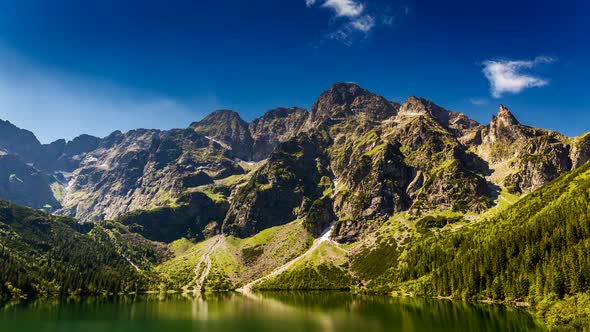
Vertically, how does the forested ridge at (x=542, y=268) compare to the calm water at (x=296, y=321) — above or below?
above

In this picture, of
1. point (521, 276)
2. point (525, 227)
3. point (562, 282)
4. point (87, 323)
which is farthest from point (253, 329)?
point (525, 227)

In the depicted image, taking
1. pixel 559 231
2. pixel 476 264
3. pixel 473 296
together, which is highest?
pixel 559 231

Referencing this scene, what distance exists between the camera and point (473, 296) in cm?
17562

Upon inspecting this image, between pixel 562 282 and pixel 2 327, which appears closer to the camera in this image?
pixel 2 327

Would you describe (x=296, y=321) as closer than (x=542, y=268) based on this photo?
Yes

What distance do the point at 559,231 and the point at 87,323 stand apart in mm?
179976

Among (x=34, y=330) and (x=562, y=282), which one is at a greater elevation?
(x=562, y=282)

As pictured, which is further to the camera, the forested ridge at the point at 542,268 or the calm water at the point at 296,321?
the forested ridge at the point at 542,268

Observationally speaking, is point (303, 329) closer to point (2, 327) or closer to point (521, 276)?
point (2, 327)

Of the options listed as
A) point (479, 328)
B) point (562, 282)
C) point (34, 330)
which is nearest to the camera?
point (479, 328)

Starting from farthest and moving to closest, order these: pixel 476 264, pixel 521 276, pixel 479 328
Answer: pixel 476 264, pixel 521 276, pixel 479 328

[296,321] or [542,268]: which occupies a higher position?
[542,268]

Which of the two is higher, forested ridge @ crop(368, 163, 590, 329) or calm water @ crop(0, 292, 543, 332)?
forested ridge @ crop(368, 163, 590, 329)

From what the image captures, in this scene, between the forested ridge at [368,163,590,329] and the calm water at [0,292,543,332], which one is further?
the forested ridge at [368,163,590,329]
